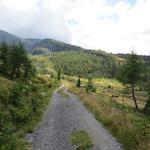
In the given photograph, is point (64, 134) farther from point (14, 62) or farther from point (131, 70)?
point (14, 62)

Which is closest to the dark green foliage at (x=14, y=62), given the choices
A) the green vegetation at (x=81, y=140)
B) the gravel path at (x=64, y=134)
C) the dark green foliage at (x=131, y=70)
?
the dark green foliage at (x=131, y=70)

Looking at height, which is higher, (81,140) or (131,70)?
(131,70)

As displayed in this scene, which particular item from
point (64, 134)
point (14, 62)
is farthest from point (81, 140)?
point (14, 62)

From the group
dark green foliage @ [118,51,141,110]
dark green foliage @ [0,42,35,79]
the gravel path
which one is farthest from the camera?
dark green foliage @ [0,42,35,79]

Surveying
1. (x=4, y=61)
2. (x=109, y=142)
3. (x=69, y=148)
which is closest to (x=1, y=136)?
(x=69, y=148)

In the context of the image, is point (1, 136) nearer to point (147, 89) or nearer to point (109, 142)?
point (109, 142)

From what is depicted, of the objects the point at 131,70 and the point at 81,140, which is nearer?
the point at 81,140

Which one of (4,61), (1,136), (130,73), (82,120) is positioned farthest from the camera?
(4,61)

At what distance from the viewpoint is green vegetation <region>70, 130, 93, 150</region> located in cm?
1909

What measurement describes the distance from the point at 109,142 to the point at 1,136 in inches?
294

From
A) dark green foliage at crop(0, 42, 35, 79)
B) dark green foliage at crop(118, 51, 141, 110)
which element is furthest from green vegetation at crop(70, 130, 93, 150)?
dark green foliage at crop(0, 42, 35, 79)

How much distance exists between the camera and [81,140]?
67.5 feet

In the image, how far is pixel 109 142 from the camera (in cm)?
2061

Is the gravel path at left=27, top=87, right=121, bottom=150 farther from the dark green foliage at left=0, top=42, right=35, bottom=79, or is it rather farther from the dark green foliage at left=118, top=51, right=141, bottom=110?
the dark green foliage at left=0, top=42, right=35, bottom=79
